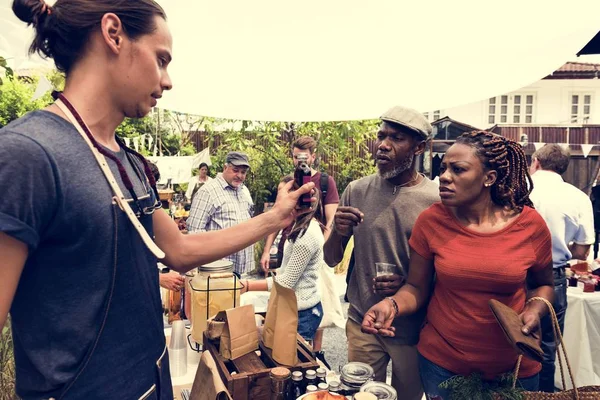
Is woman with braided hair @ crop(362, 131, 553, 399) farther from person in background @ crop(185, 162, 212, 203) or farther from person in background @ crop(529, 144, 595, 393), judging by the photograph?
person in background @ crop(185, 162, 212, 203)

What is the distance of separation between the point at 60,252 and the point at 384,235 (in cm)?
182

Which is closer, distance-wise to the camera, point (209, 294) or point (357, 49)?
point (357, 49)

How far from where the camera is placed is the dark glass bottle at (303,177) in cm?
173

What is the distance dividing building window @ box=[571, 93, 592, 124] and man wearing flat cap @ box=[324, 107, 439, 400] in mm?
24288

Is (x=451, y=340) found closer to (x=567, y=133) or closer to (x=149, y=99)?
(x=149, y=99)

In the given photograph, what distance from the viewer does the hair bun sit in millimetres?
1096

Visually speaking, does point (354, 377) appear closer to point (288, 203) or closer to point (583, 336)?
point (288, 203)

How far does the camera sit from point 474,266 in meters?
2.03

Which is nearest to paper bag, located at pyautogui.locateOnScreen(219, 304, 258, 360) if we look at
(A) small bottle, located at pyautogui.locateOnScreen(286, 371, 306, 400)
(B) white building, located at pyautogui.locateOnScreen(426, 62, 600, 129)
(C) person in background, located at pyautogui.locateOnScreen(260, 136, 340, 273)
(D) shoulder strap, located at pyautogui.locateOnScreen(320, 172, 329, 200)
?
(A) small bottle, located at pyautogui.locateOnScreen(286, 371, 306, 400)

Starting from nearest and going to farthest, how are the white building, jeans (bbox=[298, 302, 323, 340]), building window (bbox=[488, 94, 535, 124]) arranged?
jeans (bbox=[298, 302, 323, 340])
the white building
building window (bbox=[488, 94, 535, 124])

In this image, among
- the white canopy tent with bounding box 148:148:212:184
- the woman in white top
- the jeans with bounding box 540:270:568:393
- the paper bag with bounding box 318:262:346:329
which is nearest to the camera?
the woman in white top

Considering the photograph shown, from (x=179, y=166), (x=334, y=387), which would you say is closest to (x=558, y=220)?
(x=334, y=387)

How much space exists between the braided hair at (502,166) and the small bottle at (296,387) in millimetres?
1269

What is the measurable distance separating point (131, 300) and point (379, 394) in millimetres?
1074
